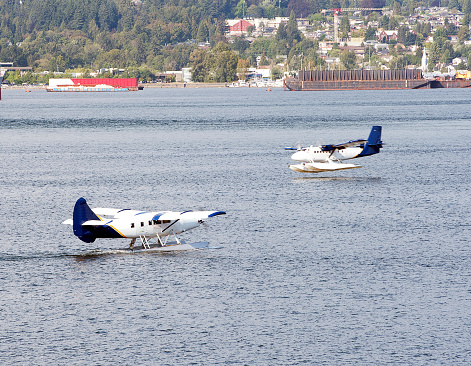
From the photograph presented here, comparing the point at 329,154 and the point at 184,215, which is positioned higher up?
the point at 184,215

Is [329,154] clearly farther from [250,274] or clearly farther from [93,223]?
[250,274]

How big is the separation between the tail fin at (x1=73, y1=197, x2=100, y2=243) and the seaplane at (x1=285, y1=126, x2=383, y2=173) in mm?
45151

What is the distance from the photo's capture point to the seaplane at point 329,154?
307ft

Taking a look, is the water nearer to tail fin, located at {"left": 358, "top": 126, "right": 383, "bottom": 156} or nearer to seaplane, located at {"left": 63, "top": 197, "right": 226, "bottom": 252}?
seaplane, located at {"left": 63, "top": 197, "right": 226, "bottom": 252}

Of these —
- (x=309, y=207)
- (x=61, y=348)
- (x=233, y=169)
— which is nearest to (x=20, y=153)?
(x=233, y=169)

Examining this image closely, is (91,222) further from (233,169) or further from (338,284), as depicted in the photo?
(233,169)

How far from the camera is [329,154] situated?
95.5m

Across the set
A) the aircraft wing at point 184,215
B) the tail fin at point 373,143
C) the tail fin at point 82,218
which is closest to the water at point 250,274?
the tail fin at point 82,218

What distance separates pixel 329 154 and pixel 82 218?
1970 inches

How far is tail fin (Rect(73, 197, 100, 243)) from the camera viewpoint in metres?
50.6

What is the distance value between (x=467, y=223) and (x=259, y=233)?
17.4 m

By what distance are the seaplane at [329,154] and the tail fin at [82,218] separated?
45.2 meters

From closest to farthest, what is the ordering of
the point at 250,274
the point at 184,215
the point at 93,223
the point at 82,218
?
the point at 250,274 → the point at 93,223 → the point at 82,218 → the point at 184,215

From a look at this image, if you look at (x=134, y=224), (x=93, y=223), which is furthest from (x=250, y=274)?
(x=93, y=223)
